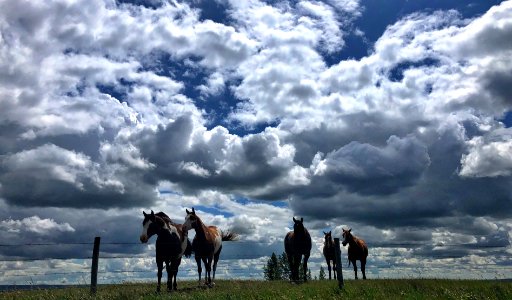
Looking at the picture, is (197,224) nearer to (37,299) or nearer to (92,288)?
(92,288)

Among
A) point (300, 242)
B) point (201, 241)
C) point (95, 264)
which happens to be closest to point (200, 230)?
point (201, 241)

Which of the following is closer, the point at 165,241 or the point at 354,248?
the point at 165,241

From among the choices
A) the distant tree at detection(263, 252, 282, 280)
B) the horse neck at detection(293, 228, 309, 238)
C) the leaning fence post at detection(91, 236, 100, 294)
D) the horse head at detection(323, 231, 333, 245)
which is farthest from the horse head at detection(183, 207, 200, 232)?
the distant tree at detection(263, 252, 282, 280)

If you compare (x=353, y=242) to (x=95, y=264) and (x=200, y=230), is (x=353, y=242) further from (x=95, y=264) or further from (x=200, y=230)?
(x=95, y=264)

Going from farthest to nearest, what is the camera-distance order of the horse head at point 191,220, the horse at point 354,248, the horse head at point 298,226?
the horse at point 354,248 < the horse head at point 298,226 < the horse head at point 191,220

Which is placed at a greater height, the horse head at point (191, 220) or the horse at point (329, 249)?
the horse head at point (191, 220)

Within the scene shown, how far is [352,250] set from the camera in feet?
97.3

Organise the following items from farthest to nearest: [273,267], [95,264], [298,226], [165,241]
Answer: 1. [273,267]
2. [298,226]
3. [165,241]
4. [95,264]

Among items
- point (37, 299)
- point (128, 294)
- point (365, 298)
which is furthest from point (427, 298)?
point (37, 299)

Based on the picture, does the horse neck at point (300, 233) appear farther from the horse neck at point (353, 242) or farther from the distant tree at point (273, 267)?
the distant tree at point (273, 267)

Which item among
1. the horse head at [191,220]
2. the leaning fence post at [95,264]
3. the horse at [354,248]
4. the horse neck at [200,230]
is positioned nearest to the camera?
the leaning fence post at [95,264]

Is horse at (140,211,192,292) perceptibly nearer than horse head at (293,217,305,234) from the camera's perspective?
Yes

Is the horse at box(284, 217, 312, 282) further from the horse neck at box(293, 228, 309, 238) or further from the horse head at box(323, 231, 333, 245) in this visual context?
the horse head at box(323, 231, 333, 245)

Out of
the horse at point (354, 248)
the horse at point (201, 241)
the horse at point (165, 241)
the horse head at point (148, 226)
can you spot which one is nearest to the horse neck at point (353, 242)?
the horse at point (354, 248)
